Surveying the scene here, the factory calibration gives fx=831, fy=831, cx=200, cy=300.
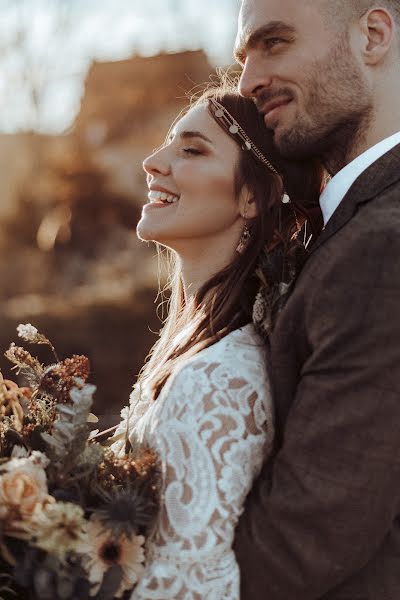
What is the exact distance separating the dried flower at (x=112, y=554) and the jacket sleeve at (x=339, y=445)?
0.95 ft

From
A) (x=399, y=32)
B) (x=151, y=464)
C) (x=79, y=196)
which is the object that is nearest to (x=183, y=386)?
(x=151, y=464)

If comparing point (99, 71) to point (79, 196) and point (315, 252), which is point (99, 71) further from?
point (315, 252)

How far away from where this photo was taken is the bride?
217 cm

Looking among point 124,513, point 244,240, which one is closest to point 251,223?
point 244,240

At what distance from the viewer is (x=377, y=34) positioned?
9.14 feet

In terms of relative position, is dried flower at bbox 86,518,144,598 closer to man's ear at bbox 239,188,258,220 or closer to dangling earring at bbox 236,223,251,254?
dangling earring at bbox 236,223,251,254

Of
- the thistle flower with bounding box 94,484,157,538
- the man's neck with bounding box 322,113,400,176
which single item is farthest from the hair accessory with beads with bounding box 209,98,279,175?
the thistle flower with bounding box 94,484,157,538

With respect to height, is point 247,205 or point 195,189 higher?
point 195,189

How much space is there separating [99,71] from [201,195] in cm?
1481

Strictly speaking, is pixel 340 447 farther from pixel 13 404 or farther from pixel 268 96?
pixel 268 96

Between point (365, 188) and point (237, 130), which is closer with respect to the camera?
point (365, 188)

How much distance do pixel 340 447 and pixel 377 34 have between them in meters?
1.48

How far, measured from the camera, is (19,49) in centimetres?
1727

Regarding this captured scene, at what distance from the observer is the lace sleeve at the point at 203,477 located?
216 cm
